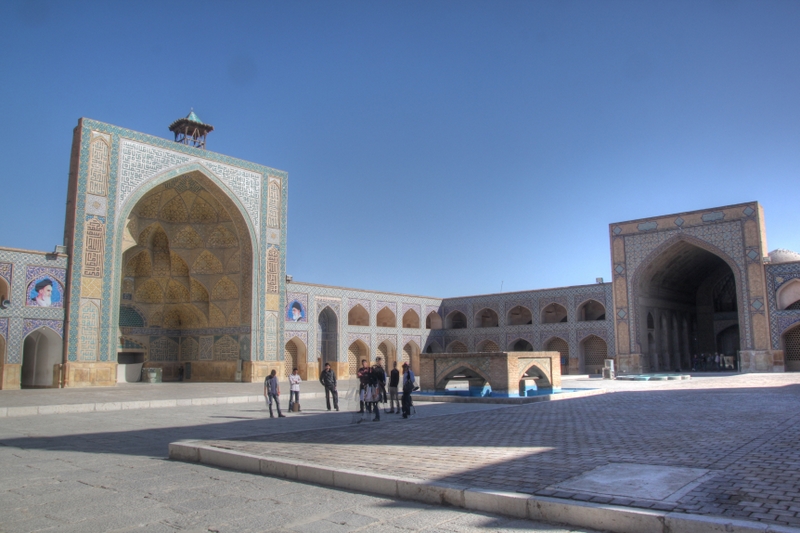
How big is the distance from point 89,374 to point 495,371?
11.2 m

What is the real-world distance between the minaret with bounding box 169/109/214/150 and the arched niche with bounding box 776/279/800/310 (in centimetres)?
2189

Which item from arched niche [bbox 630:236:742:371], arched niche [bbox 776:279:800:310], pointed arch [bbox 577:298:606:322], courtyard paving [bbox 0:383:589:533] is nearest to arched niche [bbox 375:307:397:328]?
pointed arch [bbox 577:298:606:322]

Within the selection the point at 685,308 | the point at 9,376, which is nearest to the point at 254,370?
the point at 9,376

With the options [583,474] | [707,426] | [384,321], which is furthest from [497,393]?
[384,321]

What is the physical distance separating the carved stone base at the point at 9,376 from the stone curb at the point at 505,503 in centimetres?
1402

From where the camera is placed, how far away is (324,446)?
6.06 metres

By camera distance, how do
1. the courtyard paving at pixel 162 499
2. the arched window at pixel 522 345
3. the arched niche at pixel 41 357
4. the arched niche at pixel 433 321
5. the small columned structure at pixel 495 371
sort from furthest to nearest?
the arched niche at pixel 433 321, the arched window at pixel 522 345, the arched niche at pixel 41 357, the small columned structure at pixel 495 371, the courtyard paving at pixel 162 499

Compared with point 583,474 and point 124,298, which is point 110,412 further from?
point 124,298

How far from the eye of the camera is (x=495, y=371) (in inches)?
508

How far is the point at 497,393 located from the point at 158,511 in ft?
31.7

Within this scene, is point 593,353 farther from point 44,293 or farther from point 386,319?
point 44,293

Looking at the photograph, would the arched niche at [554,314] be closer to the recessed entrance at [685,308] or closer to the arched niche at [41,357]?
the recessed entrance at [685,308]

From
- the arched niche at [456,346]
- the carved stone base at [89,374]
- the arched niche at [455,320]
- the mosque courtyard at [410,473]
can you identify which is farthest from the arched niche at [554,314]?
the mosque courtyard at [410,473]

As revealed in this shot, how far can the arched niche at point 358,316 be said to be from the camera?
29250 millimetres
